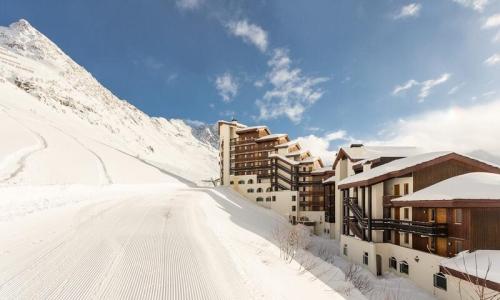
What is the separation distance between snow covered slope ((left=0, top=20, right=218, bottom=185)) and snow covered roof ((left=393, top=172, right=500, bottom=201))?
141 ft

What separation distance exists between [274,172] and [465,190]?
4159cm

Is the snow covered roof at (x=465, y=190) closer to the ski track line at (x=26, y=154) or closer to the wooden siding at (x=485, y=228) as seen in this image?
the wooden siding at (x=485, y=228)

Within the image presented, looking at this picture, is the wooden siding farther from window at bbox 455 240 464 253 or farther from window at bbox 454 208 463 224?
window at bbox 454 208 463 224

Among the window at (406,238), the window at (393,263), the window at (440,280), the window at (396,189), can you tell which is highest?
the window at (396,189)

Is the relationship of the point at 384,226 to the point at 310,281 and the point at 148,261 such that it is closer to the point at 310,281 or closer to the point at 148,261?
the point at 310,281

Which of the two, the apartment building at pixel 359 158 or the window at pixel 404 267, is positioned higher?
the apartment building at pixel 359 158

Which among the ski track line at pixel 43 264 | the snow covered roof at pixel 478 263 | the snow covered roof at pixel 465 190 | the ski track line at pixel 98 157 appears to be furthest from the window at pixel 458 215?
the ski track line at pixel 98 157

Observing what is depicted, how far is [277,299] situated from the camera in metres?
10.6

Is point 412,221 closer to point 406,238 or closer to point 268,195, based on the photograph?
point 406,238

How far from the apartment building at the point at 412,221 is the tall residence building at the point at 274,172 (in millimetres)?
24150

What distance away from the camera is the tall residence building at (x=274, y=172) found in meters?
55.4

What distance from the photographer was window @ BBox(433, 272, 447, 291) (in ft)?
61.7

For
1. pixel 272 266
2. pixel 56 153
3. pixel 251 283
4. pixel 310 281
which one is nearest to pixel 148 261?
pixel 251 283

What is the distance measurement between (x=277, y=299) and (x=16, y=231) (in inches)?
547
